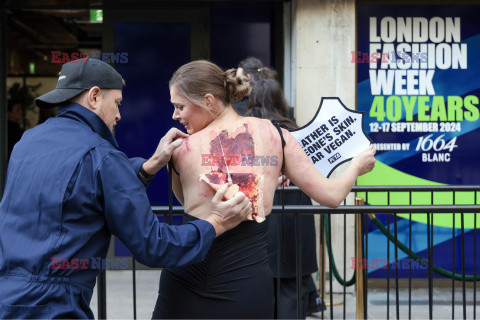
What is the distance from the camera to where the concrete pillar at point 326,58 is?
24.0ft

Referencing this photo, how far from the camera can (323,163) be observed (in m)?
3.88

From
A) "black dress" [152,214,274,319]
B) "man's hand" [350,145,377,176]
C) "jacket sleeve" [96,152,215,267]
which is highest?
"man's hand" [350,145,377,176]

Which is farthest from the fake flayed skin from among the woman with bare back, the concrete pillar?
the concrete pillar

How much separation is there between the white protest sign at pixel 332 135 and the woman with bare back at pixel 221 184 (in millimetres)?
761

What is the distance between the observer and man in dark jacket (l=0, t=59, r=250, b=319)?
2.41 metres

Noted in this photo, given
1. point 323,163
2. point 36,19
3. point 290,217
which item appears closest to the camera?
point 323,163

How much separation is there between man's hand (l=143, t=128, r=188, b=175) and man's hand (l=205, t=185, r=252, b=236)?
38 centimetres

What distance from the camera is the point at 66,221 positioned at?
2.44 metres

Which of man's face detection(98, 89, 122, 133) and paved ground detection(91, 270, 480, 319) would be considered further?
paved ground detection(91, 270, 480, 319)

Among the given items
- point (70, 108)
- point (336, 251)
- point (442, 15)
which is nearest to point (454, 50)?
point (442, 15)

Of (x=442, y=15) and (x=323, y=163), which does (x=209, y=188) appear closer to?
(x=323, y=163)

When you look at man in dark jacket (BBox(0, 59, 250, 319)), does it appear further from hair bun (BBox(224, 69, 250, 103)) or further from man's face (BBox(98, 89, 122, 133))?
hair bun (BBox(224, 69, 250, 103))

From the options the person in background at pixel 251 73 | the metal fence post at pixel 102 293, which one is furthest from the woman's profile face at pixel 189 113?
the person in background at pixel 251 73

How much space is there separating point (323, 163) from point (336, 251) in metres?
3.62
